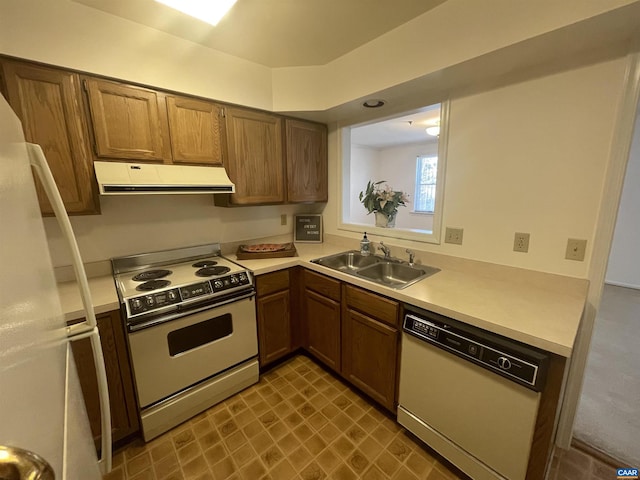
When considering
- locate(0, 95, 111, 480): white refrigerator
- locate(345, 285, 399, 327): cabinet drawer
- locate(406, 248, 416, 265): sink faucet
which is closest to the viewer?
locate(0, 95, 111, 480): white refrigerator

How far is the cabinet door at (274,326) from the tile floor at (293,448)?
300 millimetres

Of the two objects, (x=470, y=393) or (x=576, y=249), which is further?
(x=576, y=249)

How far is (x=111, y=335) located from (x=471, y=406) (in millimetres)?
1836

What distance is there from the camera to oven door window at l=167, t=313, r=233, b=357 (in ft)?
5.31

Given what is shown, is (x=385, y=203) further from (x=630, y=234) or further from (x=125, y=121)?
(x=630, y=234)

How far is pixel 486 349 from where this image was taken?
118cm

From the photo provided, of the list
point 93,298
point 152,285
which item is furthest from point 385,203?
point 93,298

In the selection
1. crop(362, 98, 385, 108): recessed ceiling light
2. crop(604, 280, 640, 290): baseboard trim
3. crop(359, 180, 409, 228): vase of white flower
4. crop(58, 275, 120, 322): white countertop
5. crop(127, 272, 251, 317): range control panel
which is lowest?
crop(604, 280, 640, 290): baseboard trim

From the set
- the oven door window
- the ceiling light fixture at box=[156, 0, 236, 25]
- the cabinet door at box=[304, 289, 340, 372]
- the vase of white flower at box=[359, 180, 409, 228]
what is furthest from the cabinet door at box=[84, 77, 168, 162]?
the vase of white flower at box=[359, 180, 409, 228]

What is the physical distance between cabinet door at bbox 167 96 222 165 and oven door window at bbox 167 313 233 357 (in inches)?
42.5

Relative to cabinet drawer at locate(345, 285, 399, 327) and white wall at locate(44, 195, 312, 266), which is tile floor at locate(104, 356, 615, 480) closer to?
cabinet drawer at locate(345, 285, 399, 327)

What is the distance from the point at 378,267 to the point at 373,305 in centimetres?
54

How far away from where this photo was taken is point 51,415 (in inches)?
17.2

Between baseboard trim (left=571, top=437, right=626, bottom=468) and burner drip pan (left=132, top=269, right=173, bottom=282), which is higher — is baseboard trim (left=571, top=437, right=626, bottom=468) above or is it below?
below
